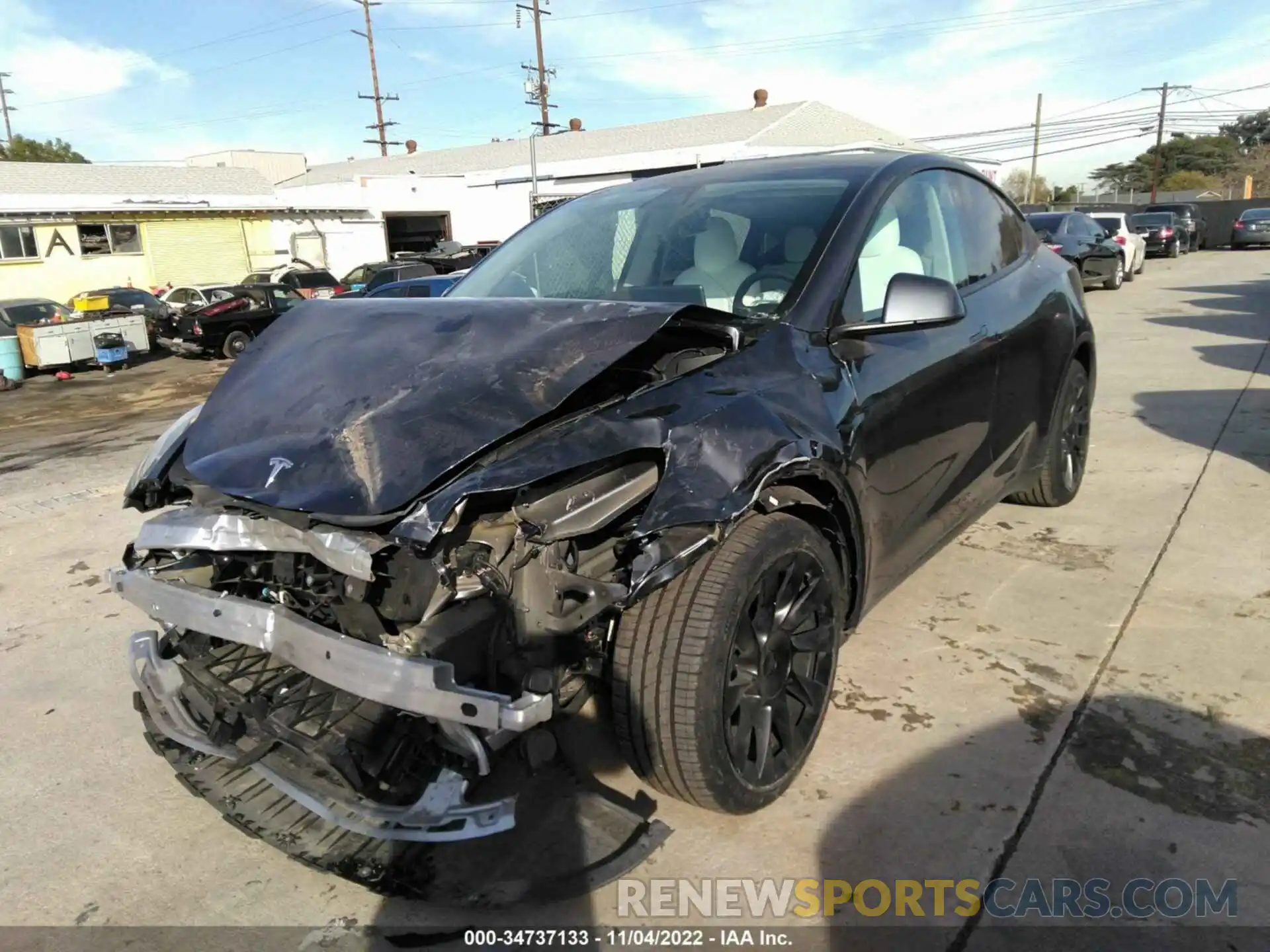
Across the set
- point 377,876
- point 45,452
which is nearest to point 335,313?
point 377,876

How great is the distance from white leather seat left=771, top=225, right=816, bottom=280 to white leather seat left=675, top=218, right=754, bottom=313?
0.39 feet

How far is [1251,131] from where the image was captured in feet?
242

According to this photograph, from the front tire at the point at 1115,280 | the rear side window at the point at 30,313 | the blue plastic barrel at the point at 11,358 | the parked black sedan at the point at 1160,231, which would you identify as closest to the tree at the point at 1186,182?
the parked black sedan at the point at 1160,231

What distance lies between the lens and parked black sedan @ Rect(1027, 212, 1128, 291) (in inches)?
616

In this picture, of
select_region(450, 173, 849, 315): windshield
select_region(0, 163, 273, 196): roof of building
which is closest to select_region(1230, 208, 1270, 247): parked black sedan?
select_region(450, 173, 849, 315): windshield

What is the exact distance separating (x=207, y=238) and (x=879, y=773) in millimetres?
31028

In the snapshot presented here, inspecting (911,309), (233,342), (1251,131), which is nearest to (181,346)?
(233,342)

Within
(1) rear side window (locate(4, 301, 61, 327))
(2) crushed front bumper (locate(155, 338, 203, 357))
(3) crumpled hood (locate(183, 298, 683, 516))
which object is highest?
(3) crumpled hood (locate(183, 298, 683, 516))

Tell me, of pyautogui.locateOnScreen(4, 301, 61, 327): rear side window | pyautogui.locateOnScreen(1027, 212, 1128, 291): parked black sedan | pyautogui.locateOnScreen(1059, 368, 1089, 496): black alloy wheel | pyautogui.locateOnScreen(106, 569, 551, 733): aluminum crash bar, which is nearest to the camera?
pyautogui.locateOnScreen(106, 569, 551, 733): aluminum crash bar

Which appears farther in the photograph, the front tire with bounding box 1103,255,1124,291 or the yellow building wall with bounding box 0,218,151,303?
the yellow building wall with bounding box 0,218,151,303

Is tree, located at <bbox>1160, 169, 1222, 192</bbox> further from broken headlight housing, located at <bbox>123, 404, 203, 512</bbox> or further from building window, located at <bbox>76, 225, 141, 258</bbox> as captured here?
broken headlight housing, located at <bbox>123, 404, 203, 512</bbox>

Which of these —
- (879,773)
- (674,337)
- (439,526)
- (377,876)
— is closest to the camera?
(439,526)

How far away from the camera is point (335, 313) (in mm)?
2969

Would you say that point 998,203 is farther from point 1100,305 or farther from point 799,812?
point 1100,305
